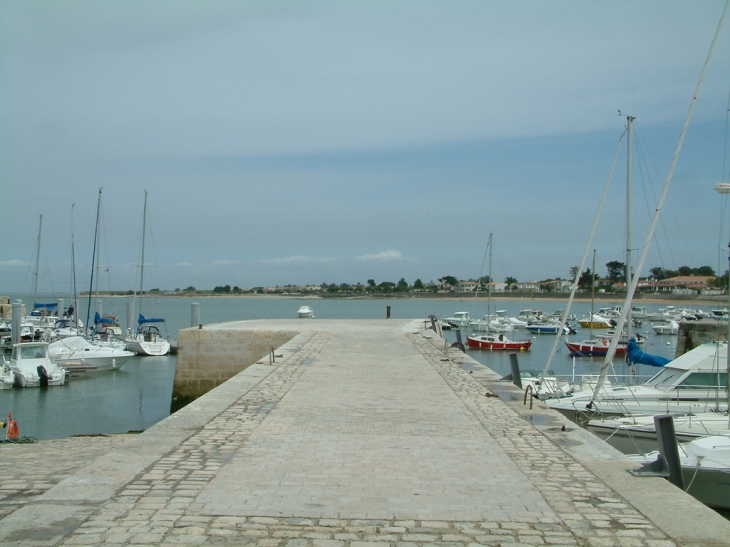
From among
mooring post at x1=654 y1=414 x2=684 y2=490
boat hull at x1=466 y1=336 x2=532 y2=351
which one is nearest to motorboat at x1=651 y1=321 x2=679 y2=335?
boat hull at x1=466 y1=336 x2=532 y2=351

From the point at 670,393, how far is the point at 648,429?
4.27 m

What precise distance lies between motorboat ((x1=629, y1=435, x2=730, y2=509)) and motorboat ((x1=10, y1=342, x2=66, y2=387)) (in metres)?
27.7

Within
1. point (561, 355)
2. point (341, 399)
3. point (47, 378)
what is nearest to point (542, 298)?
point (561, 355)

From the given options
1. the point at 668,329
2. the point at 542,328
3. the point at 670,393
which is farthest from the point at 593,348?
the point at 670,393

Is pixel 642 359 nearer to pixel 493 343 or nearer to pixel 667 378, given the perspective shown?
pixel 667 378

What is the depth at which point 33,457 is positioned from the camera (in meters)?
8.20

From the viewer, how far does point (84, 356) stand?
37375mm

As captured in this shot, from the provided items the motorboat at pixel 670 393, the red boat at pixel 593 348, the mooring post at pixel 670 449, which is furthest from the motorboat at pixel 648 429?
the red boat at pixel 593 348

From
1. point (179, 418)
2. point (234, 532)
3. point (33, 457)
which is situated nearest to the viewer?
point (234, 532)

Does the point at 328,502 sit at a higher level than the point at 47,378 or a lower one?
higher

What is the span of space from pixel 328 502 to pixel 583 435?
427 centimetres

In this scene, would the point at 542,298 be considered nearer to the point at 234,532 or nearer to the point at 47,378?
the point at 47,378

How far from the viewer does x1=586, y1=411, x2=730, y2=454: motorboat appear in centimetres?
1331

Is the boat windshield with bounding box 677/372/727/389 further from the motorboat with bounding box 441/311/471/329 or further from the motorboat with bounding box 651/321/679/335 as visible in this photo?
the motorboat with bounding box 651/321/679/335
